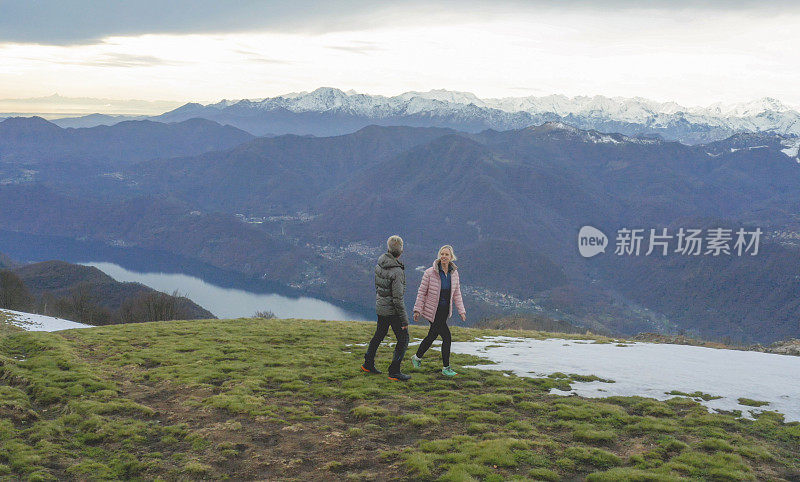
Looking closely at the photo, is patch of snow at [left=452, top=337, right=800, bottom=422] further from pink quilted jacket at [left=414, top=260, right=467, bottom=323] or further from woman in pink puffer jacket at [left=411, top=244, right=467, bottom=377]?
pink quilted jacket at [left=414, top=260, right=467, bottom=323]

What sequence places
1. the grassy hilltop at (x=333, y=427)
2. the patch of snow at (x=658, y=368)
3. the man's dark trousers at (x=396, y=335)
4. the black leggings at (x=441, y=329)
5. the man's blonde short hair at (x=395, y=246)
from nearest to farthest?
the grassy hilltop at (x=333, y=427) < the man's blonde short hair at (x=395, y=246) < the man's dark trousers at (x=396, y=335) < the black leggings at (x=441, y=329) < the patch of snow at (x=658, y=368)

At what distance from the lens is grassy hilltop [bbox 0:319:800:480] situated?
927 centimetres

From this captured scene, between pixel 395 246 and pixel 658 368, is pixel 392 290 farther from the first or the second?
pixel 658 368

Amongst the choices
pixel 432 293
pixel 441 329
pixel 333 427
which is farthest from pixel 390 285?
pixel 333 427

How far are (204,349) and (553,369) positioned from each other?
41.4ft

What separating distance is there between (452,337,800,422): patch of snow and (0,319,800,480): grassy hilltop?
1010 millimetres

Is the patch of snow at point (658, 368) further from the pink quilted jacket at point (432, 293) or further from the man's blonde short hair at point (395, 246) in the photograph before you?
the man's blonde short hair at point (395, 246)

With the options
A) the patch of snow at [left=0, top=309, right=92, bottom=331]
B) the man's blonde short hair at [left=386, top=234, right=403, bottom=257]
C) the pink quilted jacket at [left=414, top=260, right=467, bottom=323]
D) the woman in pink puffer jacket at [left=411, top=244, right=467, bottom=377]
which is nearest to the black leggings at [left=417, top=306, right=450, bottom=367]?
the woman in pink puffer jacket at [left=411, top=244, right=467, bottom=377]

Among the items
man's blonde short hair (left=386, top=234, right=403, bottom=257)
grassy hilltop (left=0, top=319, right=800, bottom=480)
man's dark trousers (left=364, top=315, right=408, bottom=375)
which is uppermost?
man's blonde short hair (left=386, top=234, right=403, bottom=257)

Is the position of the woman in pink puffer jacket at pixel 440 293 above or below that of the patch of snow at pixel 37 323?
above

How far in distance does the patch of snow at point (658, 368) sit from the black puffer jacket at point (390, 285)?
520 cm

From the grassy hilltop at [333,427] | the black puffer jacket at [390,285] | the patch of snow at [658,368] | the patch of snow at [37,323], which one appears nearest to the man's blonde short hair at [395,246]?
the black puffer jacket at [390,285]

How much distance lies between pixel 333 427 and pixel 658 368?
12363mm

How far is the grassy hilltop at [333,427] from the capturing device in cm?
927
